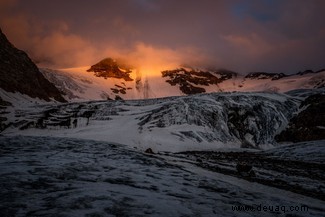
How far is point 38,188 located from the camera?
8641 mm

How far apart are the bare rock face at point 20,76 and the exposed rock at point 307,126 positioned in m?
73.2

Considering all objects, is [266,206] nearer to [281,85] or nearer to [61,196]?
[61,196]

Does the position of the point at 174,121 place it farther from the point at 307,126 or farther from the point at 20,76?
the point at 20,76

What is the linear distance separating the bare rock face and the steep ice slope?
1778 inches

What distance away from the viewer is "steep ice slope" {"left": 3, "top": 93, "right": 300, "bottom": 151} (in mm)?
43656

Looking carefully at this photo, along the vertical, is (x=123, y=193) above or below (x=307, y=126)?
below

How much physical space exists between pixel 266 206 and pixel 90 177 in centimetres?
580

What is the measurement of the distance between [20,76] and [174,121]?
7394 centimetres

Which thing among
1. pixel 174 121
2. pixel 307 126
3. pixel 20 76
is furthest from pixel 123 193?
pixel 20 76

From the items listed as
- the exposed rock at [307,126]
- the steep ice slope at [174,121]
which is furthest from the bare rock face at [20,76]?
the exposed rock at [307,126]

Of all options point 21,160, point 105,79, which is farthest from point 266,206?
point 105,79

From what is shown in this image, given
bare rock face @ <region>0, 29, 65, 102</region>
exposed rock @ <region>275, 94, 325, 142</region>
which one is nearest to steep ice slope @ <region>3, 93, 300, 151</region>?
exposed rock @ <region>275, 94, 325, 142</region>

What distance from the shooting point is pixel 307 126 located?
49.7 meters

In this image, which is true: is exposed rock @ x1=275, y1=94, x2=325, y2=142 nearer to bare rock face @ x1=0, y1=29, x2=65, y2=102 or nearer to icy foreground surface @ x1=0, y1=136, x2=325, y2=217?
icy foreground surface @ x1=0, y1=136, x2=325, y2=217
